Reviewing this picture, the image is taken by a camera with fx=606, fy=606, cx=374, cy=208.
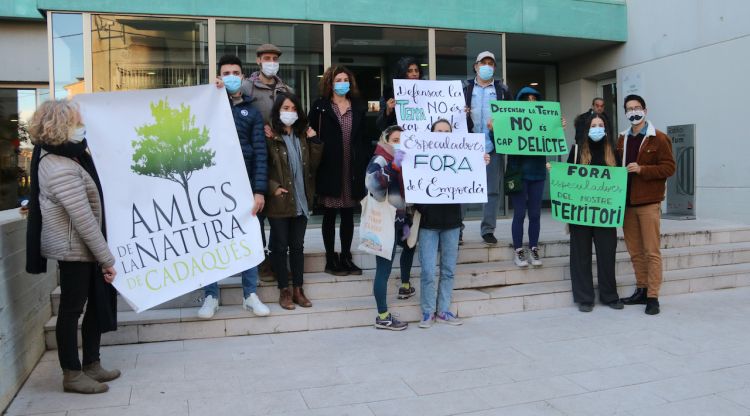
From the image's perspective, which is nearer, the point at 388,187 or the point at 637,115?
the point at 388,187

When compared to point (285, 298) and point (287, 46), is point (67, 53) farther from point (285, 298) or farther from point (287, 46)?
point (285, 298)

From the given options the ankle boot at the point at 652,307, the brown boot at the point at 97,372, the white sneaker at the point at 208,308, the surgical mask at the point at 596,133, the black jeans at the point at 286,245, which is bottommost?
the brown boot at the point at 97,372

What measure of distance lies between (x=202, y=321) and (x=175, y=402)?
1.41 metres

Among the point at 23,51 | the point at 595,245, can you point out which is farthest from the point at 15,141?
the point at 595,245

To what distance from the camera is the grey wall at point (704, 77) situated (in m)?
9.23

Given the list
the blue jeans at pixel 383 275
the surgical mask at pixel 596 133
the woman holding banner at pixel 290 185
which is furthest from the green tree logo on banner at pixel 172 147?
the surgical mask at pixel 596 133

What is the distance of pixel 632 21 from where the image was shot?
36.0ft

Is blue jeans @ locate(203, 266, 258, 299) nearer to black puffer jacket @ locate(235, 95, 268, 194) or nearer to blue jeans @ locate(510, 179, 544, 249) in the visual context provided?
black puffer jacket @ locate(235, 95, 268, 194)

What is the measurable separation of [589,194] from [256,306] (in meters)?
3.36

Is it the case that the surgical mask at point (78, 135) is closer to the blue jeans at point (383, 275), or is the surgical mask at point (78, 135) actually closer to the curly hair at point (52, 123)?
the curly hair at point (52, 123)

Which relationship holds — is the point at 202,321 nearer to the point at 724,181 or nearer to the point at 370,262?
the point at 370,262

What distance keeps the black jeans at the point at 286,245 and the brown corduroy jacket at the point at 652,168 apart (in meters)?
3.25

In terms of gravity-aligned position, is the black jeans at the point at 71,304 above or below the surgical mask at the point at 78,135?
below

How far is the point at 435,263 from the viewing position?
17.7ft
